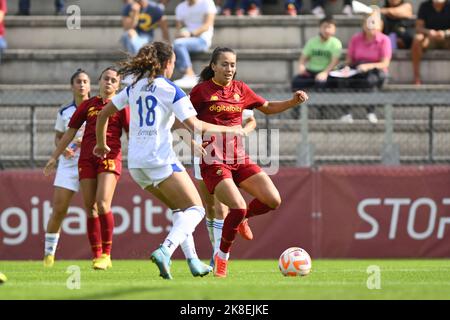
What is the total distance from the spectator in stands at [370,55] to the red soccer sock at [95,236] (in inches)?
244

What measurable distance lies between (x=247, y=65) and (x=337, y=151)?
9.84 feet

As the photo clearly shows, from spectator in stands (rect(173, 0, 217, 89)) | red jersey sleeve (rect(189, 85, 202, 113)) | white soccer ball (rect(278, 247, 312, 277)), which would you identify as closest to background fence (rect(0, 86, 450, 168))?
spectator in stands (rect(173, 0, 217, 89))

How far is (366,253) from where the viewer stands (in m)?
15.9

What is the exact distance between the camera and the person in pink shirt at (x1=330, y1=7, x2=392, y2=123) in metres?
17.6

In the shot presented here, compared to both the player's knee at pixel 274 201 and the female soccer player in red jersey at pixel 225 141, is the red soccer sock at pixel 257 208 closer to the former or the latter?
the female soccer player in red jersey at pixel 225 141

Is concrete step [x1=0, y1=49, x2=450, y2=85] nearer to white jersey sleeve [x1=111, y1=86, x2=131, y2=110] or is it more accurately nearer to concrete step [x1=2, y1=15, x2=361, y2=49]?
concrete step [x1=2, y1=15, x2=361, y2=49]

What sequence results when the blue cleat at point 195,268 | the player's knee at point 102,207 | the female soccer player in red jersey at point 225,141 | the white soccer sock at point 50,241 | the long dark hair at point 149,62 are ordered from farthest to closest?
the white soccer sock at point 50,241 → the player's knee at point 102,207 → the female soccer player in red jersey at point 225,141 → the blue cleat at point 195,268 → the long dark hair at point 149,62

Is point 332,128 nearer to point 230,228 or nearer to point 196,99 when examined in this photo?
point 196,99

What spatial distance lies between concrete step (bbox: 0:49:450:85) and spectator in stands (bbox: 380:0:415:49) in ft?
1.18

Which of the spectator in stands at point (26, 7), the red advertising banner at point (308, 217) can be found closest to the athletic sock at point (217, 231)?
the red advertising banner at point (308, 217)

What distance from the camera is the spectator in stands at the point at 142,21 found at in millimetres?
18938

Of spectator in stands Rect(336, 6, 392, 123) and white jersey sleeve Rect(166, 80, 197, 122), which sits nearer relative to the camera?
white jersey sleeve Rect(166, 80, 197, 122)

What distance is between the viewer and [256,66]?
1919 cm
